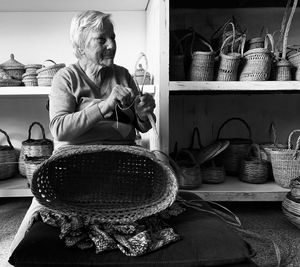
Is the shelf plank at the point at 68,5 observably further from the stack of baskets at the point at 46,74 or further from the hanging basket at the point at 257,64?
the hanging basket at the point at 257,64

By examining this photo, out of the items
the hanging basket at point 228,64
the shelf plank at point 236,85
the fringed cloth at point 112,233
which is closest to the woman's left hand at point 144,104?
the fringed cloth at point 112,233

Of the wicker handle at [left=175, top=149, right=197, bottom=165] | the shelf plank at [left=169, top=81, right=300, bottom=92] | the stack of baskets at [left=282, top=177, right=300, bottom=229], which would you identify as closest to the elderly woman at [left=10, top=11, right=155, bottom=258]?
the shelf plank at [left=169, top=81, right=300, bottom=92]

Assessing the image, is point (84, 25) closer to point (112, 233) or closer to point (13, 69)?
point (112, 233)

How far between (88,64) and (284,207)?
2.64ft

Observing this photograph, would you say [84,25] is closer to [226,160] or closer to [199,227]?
[199,227]

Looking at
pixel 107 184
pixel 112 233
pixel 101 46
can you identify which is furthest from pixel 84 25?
pixel 112 233

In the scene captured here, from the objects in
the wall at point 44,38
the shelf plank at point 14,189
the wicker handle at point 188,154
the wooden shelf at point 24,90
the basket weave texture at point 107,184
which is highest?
the wall at point 44,38

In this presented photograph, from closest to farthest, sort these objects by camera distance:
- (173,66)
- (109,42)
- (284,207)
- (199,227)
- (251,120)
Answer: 1. (199,227)
2. (109,42)
3. (284,207)
4. (173,66)
5. (251,120)

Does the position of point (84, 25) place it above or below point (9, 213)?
above

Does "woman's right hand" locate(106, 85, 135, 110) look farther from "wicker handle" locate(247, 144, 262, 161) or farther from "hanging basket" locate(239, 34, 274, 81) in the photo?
"wicker handle" locate(247, 144, 262, 161)

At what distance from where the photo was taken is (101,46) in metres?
0.73

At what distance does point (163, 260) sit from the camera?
0.52 metres

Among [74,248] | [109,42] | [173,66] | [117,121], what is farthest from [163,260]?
[173,66]

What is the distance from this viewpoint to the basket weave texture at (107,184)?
608mm
